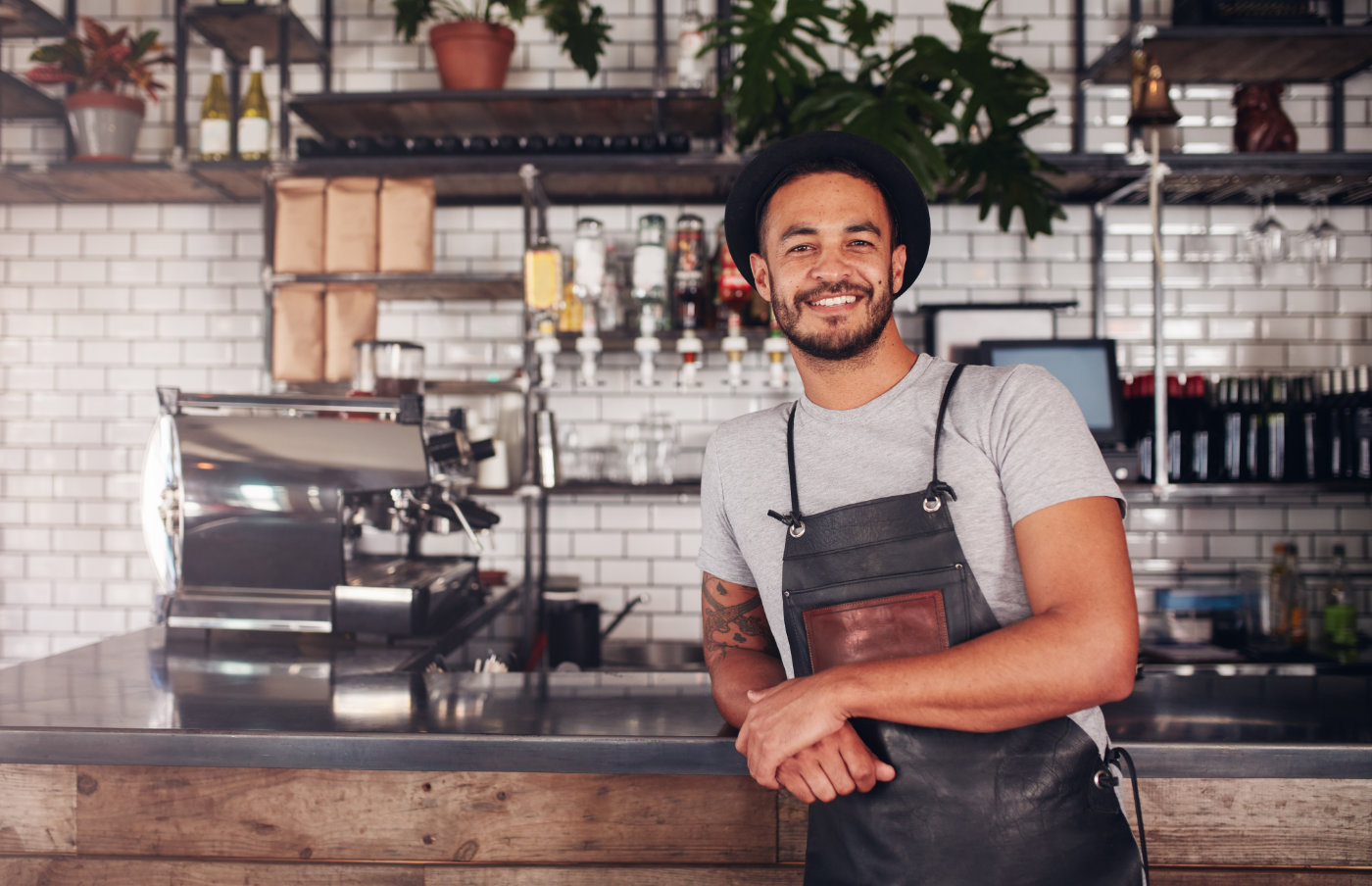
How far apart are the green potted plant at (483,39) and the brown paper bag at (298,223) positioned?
61 cm

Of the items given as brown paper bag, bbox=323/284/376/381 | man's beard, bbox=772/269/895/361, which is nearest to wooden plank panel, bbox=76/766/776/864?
man's beard, bbox=772/269/895/361

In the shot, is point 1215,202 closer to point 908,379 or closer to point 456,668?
point 908,379

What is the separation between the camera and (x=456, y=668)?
2.21m

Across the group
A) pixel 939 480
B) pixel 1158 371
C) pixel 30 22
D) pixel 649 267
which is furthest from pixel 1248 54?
pixel 30 22

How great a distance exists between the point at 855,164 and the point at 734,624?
0.70 meters

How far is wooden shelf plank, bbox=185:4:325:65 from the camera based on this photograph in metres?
3.10

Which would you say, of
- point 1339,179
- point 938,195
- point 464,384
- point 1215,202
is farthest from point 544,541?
point 1339,179

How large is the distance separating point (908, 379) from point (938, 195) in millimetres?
2331

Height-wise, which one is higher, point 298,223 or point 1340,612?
point 298,223

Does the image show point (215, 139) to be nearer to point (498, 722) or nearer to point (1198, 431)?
point (498, 722)

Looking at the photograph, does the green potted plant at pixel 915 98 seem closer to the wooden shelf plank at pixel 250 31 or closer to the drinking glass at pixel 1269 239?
the drinking glass at pixel 1269 239

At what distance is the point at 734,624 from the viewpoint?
1.38m

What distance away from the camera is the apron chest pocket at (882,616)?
3.57ft

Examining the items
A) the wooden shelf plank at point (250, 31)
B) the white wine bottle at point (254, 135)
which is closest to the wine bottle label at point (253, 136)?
the white wine bottle at point (254, 135)
